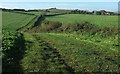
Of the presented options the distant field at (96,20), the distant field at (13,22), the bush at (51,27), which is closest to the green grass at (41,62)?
the distant field at (96,20)

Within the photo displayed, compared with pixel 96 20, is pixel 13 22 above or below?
below

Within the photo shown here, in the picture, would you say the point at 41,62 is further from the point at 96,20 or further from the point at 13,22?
the point at 13,22

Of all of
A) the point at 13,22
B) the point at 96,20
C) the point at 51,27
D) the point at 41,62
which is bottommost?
the point at 41,62

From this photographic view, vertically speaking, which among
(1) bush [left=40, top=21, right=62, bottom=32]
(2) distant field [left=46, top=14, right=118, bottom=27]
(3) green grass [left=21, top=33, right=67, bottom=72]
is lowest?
(3) green grass [left=21, top=33, right=67, bottom=72]

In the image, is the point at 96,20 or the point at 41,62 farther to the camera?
the point at 96,20

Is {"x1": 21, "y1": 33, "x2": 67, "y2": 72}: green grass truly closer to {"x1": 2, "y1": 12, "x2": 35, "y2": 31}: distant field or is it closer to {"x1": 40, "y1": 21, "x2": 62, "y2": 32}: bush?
{"x1": 2, "y1": 12, "x2": 35, "y2": 31}: distant field

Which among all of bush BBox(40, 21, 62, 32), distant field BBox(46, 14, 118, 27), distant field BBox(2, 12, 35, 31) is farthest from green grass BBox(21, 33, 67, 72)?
bush BBox(40, 21, 62, 32)

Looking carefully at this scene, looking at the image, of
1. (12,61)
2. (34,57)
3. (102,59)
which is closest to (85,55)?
(102,59)

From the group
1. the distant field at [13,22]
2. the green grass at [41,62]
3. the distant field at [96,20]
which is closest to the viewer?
the green grass at [41,62]

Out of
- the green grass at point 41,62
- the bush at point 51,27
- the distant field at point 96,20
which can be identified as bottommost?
the green grass at point 41,62

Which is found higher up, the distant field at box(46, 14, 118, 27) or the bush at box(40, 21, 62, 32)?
the distant field at box(46, 14, 118, 27)

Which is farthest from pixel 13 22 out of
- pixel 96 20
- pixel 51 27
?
pixel 96 20

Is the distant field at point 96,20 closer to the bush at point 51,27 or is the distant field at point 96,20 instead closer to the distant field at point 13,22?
the bush at point 51,27
